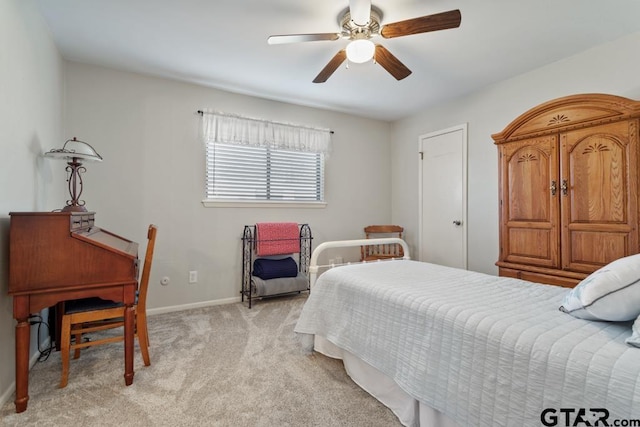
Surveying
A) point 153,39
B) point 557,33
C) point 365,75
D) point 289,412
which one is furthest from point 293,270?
point 557,33

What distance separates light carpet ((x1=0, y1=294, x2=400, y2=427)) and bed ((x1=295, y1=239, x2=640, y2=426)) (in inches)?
9.4

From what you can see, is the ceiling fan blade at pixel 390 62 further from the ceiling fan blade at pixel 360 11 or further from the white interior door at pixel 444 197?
the white interior door at pixel 444 197

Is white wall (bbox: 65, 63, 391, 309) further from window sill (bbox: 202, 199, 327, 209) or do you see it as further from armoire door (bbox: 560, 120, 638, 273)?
armoire door (bbox: 560, 120, 638, 273)

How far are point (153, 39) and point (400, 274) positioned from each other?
2.63m

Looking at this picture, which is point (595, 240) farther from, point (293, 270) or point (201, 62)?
point (201, 62)

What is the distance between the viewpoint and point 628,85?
2.31 m

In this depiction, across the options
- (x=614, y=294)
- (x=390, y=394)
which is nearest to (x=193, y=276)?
(x=390, y=394)

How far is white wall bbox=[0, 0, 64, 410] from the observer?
1609 mm

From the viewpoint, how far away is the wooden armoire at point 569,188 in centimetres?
202

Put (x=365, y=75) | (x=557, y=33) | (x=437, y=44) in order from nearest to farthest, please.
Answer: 1. (x=557, y=33)
2. (x=437, y=44)
3. (x=365, y=75)

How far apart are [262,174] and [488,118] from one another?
8.69 feet

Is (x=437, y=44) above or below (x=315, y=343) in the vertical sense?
above

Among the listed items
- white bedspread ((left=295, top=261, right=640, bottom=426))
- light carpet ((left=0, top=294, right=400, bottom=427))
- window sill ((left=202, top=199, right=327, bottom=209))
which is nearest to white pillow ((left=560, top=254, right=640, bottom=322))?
white bedspread ((left=295, top=261, right=640, bottom=426))

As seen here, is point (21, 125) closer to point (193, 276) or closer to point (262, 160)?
point (193, 276)
